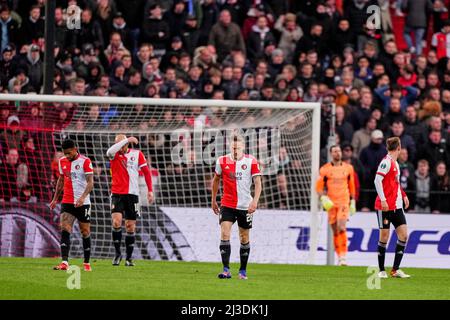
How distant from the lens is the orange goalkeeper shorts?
73.4ft

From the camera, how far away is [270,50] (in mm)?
27141

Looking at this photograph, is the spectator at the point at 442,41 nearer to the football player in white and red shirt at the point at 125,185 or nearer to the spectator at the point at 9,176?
the football player in white and red shirt at the point at 125,185

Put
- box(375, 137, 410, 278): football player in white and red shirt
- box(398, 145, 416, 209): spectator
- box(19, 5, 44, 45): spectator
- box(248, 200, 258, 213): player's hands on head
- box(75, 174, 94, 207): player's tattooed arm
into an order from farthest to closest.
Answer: box(19, 5, 44, 45): spectator, box(398, 145, 416, 209): spectator, box(75, 174, 94, 207): player's tattooed arm, box(375, 137, 410, 278): football player in white and red shirt, box(248, 200, 258, 213): player's hands on head

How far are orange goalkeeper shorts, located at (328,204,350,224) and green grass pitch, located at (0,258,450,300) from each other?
1.68 m

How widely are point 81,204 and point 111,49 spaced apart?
24.7 feet

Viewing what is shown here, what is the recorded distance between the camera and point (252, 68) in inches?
1054

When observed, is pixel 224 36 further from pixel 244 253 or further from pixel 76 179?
pixel 244 253

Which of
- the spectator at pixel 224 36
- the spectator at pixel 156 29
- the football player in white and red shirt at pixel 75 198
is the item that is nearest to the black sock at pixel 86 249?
the football player in white and red shirt at pixel 75 198

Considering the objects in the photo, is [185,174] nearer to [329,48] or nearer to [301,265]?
[301,265]

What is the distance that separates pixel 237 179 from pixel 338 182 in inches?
210

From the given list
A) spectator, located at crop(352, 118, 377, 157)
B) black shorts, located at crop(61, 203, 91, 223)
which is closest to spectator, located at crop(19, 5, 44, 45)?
spectator, located at crop(352, 118, 377, 157)

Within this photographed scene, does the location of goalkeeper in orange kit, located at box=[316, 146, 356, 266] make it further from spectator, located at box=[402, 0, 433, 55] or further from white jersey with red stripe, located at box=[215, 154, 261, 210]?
spectator, located at box=[402, 0, 433, 55]
